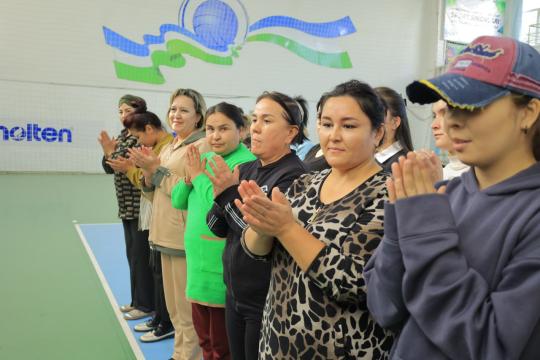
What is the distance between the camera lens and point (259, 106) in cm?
194

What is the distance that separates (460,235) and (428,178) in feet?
0.41

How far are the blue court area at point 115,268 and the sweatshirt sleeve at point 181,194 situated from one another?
1009 mm

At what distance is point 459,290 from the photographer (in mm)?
778

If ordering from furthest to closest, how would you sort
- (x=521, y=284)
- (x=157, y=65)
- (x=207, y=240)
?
(x=157, y=65), (x=207, y=240), (x=521, y=284)

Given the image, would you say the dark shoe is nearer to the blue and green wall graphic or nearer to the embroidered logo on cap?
the embroidered logo on cap


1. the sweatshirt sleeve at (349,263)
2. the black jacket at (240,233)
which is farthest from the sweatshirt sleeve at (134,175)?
the sweatshirt sleeve at (349,263)

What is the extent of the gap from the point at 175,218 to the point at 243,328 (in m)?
0.94

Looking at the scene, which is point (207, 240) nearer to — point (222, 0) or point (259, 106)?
point (259, 106)

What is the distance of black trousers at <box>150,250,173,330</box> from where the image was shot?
3.00m

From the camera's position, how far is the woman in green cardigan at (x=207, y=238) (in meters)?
2.15

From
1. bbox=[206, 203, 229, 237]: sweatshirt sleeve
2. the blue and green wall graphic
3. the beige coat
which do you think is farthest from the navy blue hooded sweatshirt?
the blue and green wall graphic

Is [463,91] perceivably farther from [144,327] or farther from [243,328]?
[144,327]

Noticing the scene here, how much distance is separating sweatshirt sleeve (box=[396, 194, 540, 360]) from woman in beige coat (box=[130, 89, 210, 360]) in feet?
6.09

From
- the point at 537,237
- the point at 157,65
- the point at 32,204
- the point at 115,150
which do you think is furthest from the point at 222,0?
the point at 537,237
